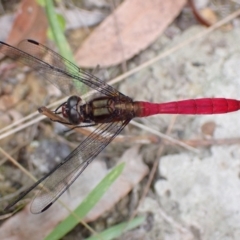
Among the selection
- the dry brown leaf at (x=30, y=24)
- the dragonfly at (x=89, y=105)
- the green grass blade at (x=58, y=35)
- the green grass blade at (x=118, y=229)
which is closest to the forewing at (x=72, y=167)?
the dragonfly at (x=89, y=105)

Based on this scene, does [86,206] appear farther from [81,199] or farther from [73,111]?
[73,111]

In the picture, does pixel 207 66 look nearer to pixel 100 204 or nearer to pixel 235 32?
pixel 235 32

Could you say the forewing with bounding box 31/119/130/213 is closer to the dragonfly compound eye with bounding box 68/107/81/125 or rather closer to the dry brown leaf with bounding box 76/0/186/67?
the dragonfly compound eye with bounding box 68/107/81/125

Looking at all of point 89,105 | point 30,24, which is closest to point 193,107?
point 89,105

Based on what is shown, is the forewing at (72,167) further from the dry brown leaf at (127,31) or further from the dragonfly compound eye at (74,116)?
the dry brown leaf at (127,31)

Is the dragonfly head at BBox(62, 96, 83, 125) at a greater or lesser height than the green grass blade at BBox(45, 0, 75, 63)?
lesser

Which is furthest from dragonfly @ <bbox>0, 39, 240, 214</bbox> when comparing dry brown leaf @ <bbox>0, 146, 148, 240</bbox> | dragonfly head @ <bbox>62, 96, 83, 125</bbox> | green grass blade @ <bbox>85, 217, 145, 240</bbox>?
green grass blade @ <bbox>85, 217, 145, 240</bbox>

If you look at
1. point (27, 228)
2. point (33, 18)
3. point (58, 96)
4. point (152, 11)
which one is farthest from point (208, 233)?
point (33, 18)
